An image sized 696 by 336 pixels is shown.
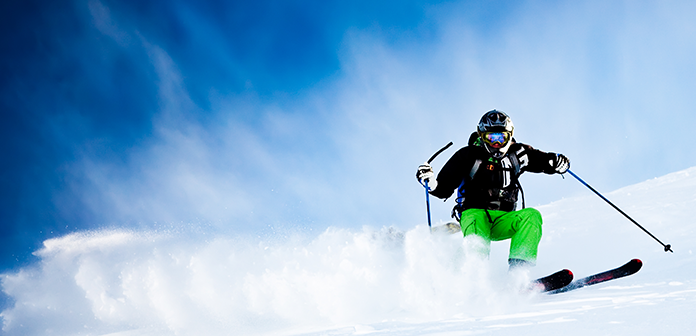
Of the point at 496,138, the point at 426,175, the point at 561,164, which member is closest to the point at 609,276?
the point at 561,164

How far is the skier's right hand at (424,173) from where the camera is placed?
504 centimetres

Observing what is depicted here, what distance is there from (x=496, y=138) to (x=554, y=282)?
183cm

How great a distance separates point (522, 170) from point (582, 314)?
2730 millimetres

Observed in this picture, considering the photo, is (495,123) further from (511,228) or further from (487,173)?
(511,228)

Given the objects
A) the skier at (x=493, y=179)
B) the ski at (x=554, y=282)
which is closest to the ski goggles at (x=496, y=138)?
the skier at (x=493, y=179)

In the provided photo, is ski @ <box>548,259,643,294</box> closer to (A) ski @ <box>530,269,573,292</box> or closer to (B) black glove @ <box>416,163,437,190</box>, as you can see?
(A) ski @ <box>530,269,573,292</box>

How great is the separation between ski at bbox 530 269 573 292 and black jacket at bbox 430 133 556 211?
1.18 m

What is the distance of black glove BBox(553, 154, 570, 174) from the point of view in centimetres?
507

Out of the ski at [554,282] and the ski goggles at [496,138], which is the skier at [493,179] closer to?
the ski goggles at [496,138]

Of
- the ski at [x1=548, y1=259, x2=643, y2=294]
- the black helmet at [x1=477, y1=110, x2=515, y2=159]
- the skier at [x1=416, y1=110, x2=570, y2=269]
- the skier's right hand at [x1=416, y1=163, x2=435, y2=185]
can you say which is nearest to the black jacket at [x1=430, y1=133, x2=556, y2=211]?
the skier at [x1=416, y1=110, x2=570, y2=269]

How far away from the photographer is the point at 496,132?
15.8 feet

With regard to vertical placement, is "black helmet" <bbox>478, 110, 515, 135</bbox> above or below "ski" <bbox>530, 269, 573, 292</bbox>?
above

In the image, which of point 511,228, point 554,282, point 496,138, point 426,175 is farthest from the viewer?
point 426,175

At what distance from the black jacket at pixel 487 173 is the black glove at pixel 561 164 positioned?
0.04 metres
